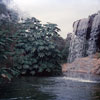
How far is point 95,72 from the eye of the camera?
30.3m

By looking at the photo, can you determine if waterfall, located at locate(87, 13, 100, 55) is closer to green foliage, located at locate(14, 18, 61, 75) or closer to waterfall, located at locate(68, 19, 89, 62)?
waterfall, located at locate(68, 19, 89, 62)

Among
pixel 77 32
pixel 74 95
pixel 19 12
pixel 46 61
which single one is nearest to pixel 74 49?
pixel 77 32

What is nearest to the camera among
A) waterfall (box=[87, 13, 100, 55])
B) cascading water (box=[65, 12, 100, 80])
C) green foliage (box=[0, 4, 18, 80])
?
green foliage (box=[0, 4, 18, 80])

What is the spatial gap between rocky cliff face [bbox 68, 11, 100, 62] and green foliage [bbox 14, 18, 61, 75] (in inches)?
361

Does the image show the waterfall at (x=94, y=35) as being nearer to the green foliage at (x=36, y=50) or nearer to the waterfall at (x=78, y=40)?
the waterfall at (x=78, y=40)

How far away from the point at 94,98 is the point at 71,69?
21.5 metres

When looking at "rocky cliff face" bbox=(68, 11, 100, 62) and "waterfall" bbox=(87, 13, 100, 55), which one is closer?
"waterfall" bbox=(87, 13, 100, 55)

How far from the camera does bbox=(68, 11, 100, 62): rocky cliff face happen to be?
37.0m

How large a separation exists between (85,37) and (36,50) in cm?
1297

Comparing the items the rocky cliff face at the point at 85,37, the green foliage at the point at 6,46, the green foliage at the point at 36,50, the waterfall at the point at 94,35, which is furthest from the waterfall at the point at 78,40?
the green foliage at the point at 6,46

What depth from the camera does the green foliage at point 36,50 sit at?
2717 cm

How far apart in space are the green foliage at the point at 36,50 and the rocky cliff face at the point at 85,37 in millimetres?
9165

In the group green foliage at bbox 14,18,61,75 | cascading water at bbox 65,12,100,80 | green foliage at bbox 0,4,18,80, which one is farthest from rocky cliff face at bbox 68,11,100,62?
green foliage at bbox 0,4,18,80

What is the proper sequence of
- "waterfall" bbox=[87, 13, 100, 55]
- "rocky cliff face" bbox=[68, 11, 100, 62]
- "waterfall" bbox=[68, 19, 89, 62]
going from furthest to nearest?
"waterfall" bbox=[68, 19, 89, 62] → "rocky cliff face" bbox=[68, 11, 100, 62] → "waterfall" bbox=[87, 13, 100, 55]
